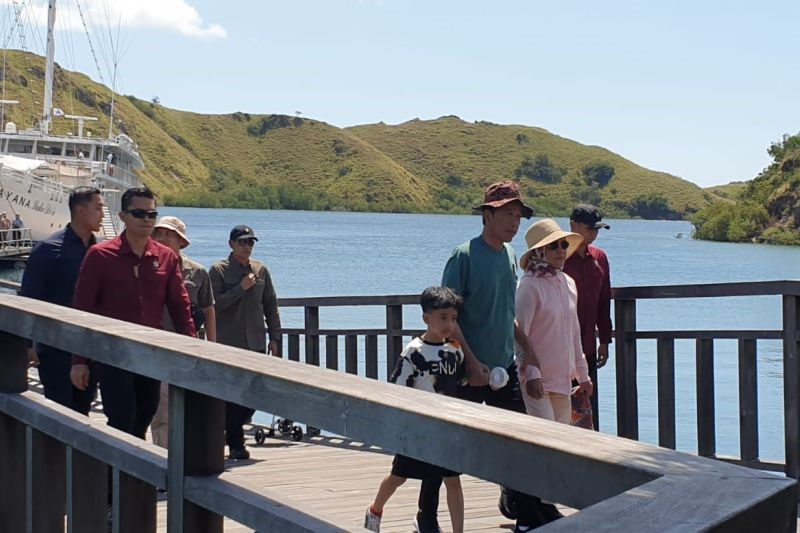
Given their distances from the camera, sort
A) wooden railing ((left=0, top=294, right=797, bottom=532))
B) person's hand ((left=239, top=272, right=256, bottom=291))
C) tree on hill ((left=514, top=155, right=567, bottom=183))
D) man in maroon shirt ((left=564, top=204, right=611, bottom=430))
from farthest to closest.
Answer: tree on hill ((left=514, top=155, right=567, bottom=183)) → person's hand ((left=239, top=272, right=256, bottom=291)) → man in maroon shirt ((left=564, top=204, right=611, bottom=430)) → wooden railing ((left=0, top=294, right=797, bottom=532))

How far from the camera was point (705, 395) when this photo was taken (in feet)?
23.1

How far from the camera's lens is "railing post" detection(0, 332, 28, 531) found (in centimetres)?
354

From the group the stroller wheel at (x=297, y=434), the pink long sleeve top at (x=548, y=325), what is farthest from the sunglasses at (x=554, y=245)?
the stroller wheel at (x=297, y=434)

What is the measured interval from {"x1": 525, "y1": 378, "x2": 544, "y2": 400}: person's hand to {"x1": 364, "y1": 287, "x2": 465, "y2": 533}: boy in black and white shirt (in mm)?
485

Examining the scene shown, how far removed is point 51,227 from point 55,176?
14.7 feet

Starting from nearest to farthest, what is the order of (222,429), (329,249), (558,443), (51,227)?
(558,443), (222,429), (51,227), (329,249)

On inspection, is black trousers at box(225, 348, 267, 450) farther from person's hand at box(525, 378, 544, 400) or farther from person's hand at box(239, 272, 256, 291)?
person's hand at box(525, 378, 544, 400)

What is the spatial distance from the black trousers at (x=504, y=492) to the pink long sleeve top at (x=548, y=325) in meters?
0.11

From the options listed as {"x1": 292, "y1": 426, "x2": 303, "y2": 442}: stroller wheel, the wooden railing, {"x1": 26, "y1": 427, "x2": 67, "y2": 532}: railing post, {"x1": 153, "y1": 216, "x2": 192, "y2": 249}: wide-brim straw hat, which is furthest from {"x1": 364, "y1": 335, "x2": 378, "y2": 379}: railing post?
{"x1": 26, "y1": 427, "x2": 67, "y2": 532}: railing post

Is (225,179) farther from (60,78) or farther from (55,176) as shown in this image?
(55,176)

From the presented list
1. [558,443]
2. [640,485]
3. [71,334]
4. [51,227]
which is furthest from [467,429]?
[51,227]

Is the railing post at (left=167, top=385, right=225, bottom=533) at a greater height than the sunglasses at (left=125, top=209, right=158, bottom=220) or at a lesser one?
lesser

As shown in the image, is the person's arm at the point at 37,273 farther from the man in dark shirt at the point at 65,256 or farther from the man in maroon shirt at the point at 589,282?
the man in maroon shirt at the point at 589,282

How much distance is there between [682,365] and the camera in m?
28.7
